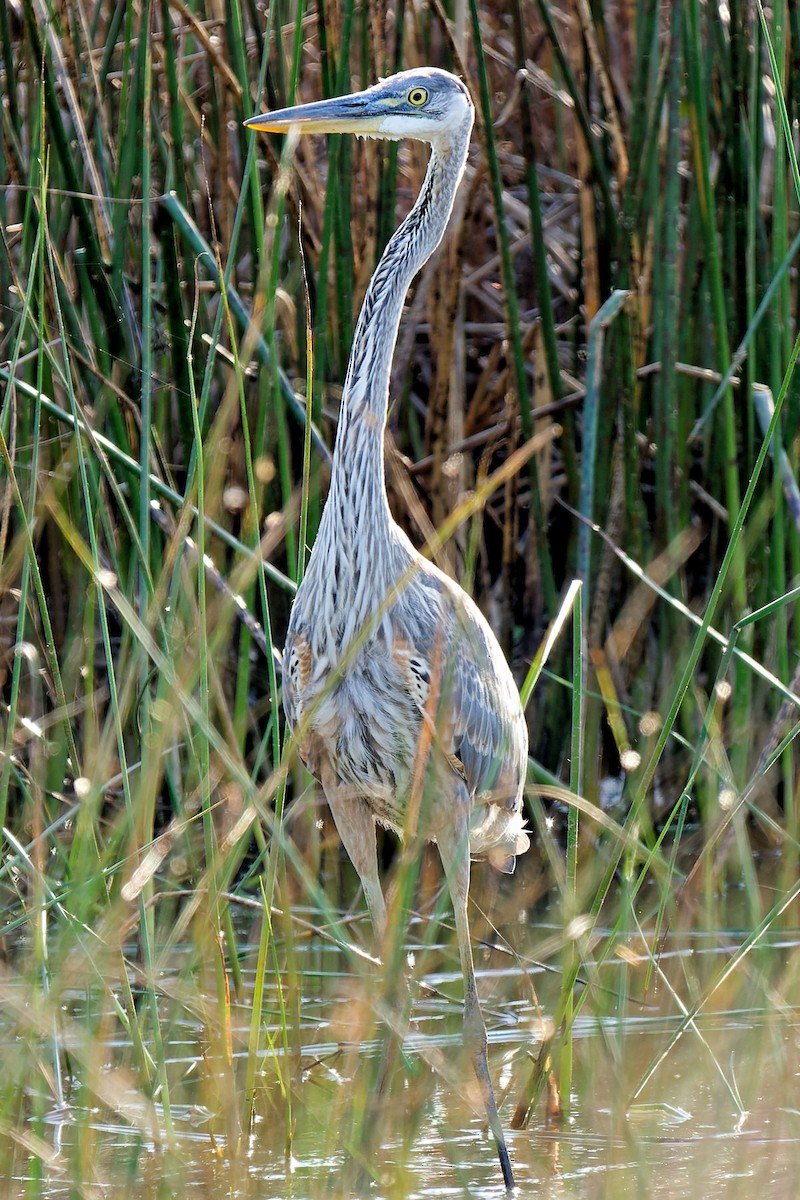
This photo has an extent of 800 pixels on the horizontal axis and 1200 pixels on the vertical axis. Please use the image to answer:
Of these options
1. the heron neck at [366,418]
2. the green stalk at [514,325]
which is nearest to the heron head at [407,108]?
the heron neck at [366,418]

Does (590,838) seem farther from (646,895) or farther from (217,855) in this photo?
(217,855)

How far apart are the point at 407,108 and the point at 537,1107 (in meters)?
1.90

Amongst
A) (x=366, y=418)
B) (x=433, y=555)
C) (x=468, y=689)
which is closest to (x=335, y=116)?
(x=366, y=418)

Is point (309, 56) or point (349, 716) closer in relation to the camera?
point (349, 716)

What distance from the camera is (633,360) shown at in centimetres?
365

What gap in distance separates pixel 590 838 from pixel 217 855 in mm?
1969

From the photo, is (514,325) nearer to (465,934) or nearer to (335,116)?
(335,116)

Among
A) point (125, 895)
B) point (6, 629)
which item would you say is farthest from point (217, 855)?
point (6, 629)

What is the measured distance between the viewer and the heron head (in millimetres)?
2865

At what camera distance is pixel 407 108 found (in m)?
2.91

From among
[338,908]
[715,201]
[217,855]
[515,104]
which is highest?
[515,104]

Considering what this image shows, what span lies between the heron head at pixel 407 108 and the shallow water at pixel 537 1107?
62.9 inches

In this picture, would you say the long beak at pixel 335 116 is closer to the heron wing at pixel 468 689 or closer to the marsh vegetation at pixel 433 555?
the marsh vegetation at pixel 433 555

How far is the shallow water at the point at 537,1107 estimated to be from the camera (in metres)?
2.43
